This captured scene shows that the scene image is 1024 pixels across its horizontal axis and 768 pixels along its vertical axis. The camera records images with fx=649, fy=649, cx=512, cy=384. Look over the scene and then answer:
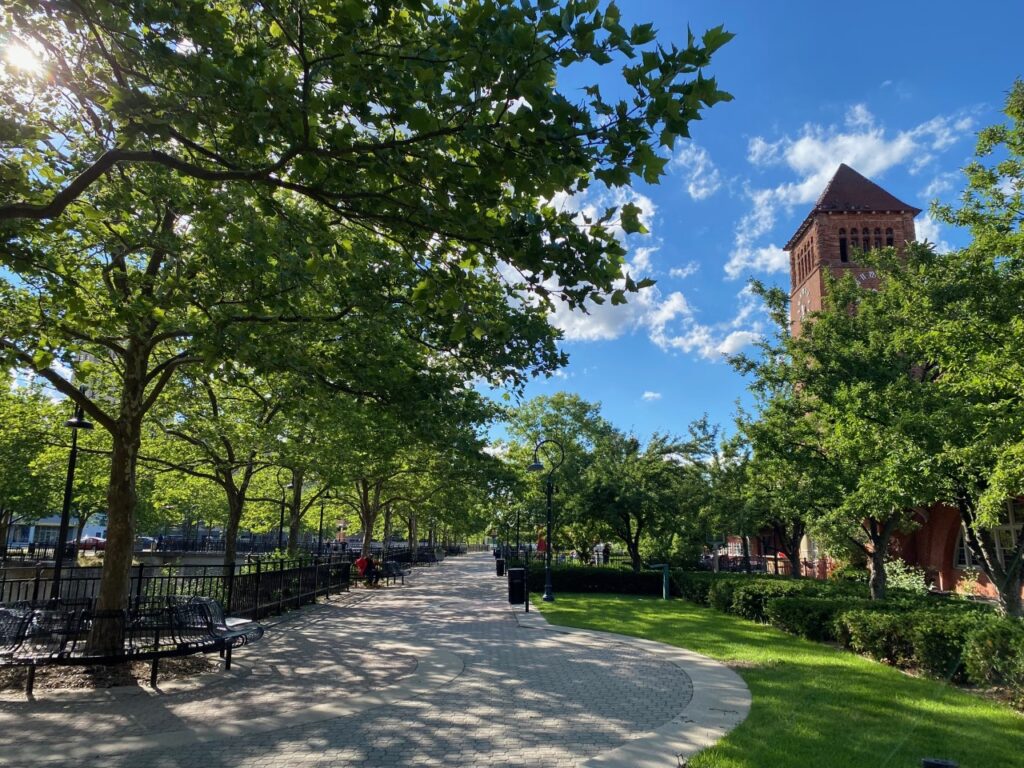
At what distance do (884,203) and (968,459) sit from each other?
47827mm

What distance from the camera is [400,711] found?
741cm

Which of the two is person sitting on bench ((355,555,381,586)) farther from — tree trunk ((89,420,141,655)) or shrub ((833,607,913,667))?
shrub ((833,607,913,667))

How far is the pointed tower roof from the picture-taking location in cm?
5031

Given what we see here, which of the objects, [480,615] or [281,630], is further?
[480,615]

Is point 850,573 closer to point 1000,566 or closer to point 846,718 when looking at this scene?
point 1000,566

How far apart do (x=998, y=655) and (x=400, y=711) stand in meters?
7.56

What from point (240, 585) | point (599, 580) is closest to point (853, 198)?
point (599, 580)

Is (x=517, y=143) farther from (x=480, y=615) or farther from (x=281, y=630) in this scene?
(x=480, y=615)

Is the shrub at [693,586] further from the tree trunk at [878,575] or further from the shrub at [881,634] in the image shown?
the shrub at [881,634]

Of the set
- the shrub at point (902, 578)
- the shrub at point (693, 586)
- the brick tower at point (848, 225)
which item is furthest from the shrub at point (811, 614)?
the brick tower at point (848, 225)

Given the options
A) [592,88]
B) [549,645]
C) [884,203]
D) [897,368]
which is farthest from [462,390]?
[884,203]

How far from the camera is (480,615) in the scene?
17297mm

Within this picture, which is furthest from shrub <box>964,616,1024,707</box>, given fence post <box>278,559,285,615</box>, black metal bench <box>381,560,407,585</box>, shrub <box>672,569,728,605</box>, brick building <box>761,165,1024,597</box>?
brick building <box>761,165,1024,597</box>

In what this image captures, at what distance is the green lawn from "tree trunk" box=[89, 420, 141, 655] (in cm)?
848
